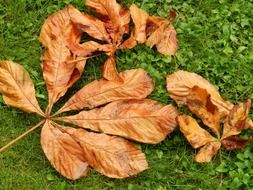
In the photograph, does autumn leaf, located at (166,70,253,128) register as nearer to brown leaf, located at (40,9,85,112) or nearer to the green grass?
the green grass

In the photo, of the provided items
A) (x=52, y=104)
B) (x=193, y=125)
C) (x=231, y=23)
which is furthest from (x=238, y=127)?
(x=52, y=104)

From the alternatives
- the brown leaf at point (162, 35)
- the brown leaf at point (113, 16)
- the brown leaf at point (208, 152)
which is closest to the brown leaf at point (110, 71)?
the brown leaf at point (113, 16)

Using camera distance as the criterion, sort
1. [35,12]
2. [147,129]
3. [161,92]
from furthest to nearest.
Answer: [35,12] → [161,92] → [147,129]

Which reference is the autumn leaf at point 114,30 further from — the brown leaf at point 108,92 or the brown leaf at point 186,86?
the brown leaf at point 186,86

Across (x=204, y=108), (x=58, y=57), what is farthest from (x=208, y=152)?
(x=58, y=57)

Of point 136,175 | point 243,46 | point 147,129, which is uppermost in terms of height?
point 243,46

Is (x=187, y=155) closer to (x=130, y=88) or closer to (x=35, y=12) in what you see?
(x=130, y=88)

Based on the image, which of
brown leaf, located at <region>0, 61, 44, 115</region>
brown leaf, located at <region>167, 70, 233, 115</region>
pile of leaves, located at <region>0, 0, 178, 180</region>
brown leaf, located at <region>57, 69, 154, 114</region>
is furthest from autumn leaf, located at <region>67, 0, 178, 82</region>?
brown leaf, located at <region>0, 61, 44, 115</region>
